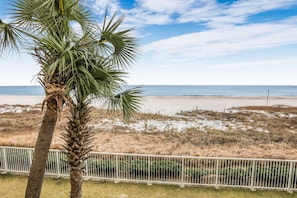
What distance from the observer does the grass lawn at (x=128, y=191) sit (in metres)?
5.50

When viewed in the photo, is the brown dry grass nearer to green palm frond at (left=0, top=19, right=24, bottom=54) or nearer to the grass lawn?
the grass lawn

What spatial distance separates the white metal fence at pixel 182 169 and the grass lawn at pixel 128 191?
19 centimetres

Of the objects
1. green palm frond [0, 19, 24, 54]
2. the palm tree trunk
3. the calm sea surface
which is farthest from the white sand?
green palm frond [0, 19, 24, 54]

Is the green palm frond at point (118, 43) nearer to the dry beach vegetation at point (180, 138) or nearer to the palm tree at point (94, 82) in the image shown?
the palm tree at point (94, 82)

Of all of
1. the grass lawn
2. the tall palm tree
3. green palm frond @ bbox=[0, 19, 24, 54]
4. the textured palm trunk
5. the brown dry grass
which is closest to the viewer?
the tall palm tree

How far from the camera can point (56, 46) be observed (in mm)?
2730

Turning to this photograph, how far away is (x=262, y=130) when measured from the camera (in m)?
12.5

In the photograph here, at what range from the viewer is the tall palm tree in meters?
2.88

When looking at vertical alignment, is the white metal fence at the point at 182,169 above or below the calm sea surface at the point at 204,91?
below

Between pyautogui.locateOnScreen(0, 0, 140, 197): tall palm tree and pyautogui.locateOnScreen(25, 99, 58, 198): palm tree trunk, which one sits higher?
pyautogui.locateOnScreen(0, 0, 140, 197): tall palm tree

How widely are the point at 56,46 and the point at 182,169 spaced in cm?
479

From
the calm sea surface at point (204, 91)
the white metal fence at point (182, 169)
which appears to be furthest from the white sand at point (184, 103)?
the white metal fence at point (182, 169)

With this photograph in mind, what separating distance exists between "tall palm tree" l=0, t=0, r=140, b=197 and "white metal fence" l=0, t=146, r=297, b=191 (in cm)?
276

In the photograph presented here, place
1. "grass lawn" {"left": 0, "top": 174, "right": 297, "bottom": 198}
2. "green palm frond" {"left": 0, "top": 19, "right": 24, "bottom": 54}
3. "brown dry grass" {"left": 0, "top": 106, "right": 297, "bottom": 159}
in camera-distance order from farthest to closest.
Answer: "brown dry grass" {"left": 0, "top": 106, "right": 297, "bottom": 159} → "grass lawn" {"left": 0, "top": 174, "right": 297, "bottom": 198} → "green palm frond" {"left": 0, "top": 19, "right": 24, "bottom": 54}
